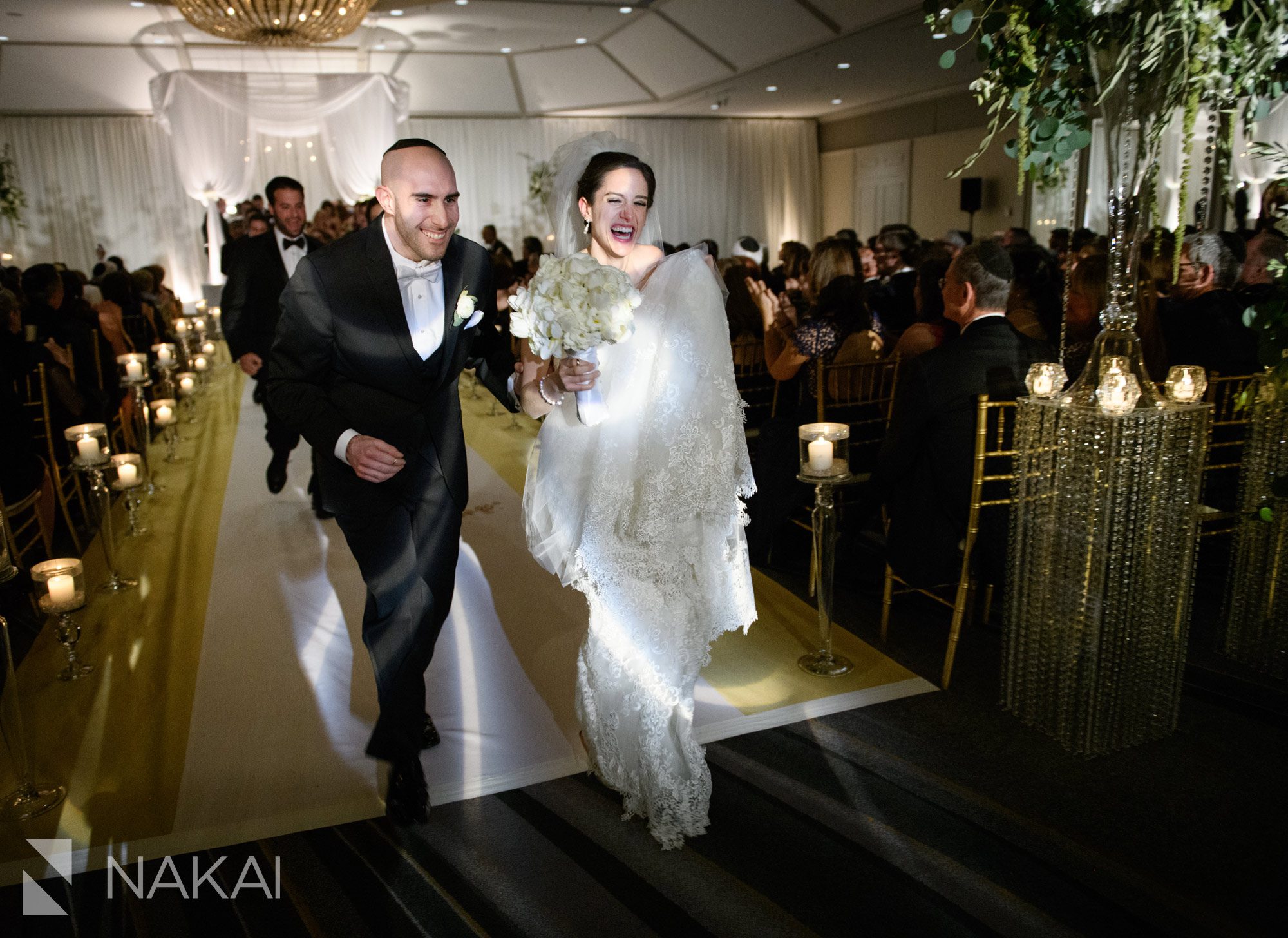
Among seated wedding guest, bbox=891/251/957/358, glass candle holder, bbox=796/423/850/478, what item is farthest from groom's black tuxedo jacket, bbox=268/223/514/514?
seated wedding guest, bbox=891/251/957/358

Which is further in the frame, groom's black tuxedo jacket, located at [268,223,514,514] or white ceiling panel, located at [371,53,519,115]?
white ceiling panel, located at [371,53,519,115]

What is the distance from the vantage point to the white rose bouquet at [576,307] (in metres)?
2.07

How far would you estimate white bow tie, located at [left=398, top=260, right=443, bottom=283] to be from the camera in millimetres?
2553

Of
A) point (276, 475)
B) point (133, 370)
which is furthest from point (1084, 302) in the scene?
point (133, 370)

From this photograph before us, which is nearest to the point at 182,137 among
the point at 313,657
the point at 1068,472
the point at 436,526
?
the point at 313,657

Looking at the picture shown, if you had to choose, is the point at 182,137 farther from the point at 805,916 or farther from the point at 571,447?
the point at 805,916

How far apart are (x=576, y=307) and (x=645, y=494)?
535 mm

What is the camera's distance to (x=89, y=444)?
4.24 metres

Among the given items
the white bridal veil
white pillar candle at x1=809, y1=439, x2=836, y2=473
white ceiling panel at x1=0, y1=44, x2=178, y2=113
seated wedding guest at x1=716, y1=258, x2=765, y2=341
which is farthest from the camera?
white ceiling panel at x1=0, y1=44, x2=178, y2=113

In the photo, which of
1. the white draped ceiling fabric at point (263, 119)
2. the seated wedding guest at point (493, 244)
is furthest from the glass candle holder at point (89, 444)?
the white draped ceiling fabric at point (263, 119)

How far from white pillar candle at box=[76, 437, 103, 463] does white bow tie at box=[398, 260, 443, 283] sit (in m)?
2.51

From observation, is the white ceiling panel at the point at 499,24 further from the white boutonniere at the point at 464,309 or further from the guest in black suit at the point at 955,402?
the white boutonniere at the point at 464,309

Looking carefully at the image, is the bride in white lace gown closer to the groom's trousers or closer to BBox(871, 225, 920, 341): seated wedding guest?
the groom's trousers

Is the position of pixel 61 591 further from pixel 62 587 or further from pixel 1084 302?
pixel 1084 302
